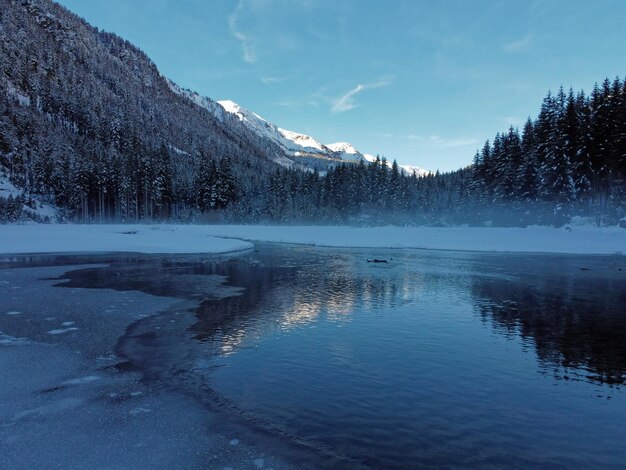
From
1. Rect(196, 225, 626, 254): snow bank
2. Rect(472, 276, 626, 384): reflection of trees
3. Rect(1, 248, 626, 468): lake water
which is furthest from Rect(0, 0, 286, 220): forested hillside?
Rect(1, 248, 626, 468): lake water

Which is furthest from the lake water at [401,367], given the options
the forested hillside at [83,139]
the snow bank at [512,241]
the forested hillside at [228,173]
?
the forested hillside at [83,139]

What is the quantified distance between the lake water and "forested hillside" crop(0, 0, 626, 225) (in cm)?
4310

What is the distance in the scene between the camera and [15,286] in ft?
51.7

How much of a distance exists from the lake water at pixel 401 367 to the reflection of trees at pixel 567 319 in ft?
0.19

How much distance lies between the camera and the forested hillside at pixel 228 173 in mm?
50688

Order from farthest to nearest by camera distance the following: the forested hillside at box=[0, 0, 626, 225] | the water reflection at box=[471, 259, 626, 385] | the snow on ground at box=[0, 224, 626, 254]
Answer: the forested hillside at box=[0, 0, 626, 225] → the snow on ground at box=[0, 224, 626, 254] → the water reflection at box=[471, 259, 626, 385]

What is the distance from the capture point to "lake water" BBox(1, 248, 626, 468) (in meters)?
4.88

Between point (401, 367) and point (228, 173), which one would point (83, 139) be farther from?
point (401, 367)

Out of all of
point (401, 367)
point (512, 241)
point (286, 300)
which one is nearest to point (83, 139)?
point (512, 241)

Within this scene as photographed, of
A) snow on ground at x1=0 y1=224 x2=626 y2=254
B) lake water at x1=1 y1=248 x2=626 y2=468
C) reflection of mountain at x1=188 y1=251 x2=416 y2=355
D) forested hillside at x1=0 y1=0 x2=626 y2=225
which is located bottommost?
lake water at x1=1 y1=248 x2=626 y2=468

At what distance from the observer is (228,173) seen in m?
92.8

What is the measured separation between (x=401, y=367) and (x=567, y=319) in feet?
22.6

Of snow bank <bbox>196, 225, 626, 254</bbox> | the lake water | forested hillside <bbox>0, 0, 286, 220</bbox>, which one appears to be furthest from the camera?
forested hillside <bbox>0, 0, 286, 220</bbox>

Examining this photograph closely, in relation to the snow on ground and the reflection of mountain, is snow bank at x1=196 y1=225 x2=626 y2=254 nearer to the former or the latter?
the snow on ground
